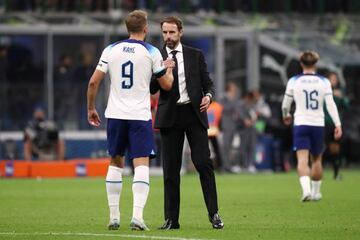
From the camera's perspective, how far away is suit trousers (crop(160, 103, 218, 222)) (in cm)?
1338

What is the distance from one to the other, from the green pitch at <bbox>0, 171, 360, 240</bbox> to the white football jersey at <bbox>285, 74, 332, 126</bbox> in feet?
4.13

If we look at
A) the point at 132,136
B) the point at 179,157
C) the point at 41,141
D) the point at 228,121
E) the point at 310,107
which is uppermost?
the point at 132,136

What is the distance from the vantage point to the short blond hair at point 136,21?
41.2ft

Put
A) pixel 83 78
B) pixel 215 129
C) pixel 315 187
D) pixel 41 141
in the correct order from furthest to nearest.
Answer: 1. pixel 83 78
2. pixel 41 141
3. pixel 215 129
4. pixel 315 187

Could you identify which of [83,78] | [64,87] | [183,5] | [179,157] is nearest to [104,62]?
[179,157]

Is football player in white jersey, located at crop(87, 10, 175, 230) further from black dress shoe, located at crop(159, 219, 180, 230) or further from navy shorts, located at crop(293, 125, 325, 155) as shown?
navy shorts, located at crop(293, 125, 325, 155)

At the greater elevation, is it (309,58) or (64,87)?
(309,58)

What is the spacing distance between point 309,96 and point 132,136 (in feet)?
21.2

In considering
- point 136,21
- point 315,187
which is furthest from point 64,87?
point 136,21

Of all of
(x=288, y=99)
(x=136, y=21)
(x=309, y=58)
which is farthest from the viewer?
(x=288, y=99)

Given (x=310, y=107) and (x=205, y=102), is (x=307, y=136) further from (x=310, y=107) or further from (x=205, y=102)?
(x=205, y=102)

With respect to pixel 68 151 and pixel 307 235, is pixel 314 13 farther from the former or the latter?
pixel 307 235

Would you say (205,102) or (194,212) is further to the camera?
(194,212)

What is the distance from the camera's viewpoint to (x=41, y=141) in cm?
3195
